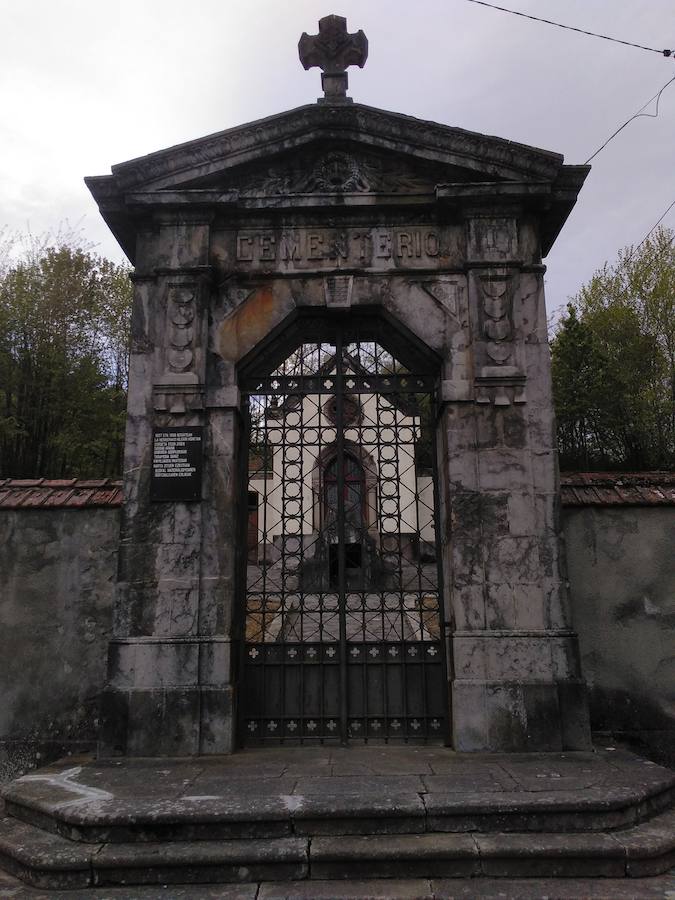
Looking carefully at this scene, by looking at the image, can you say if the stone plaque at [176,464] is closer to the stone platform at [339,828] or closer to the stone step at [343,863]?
the stone platform at [339,828]

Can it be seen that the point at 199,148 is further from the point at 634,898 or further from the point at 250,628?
the point at 634,898

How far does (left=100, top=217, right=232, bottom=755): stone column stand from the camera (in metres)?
6.19

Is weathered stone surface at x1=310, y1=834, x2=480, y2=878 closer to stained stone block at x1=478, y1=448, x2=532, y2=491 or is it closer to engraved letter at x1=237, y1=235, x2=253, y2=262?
stained stone block at x1=478, y1=448, x2=532, y2=491

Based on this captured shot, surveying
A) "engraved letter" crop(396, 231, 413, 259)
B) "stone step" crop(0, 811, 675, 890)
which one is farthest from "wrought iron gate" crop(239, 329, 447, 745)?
"stone step" crop(0, 811, 675, 890)

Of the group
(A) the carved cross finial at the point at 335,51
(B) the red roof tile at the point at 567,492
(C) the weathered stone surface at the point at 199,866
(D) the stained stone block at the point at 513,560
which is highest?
(A) the carved cross finial at the point at 335,51

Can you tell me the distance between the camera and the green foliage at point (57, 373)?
72.4ft

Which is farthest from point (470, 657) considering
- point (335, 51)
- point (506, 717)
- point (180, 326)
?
point (335, 51)

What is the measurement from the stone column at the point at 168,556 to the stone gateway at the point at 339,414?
0.02m

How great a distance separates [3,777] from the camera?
6793mm

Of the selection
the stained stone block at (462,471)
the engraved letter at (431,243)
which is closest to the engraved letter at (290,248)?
the engraved letter at (431,243)

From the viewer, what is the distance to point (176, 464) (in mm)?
6723

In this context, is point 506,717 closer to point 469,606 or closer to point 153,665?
point 469,606

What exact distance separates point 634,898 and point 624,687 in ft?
10.3

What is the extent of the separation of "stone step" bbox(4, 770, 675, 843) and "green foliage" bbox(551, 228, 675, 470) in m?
22.8
